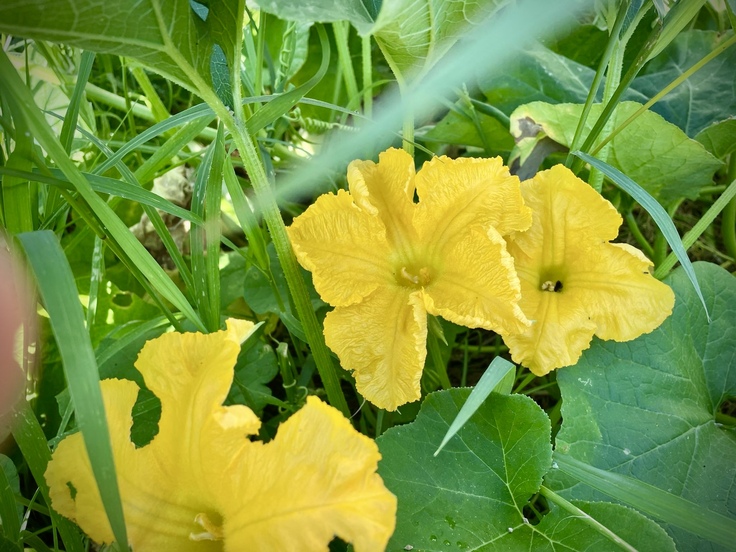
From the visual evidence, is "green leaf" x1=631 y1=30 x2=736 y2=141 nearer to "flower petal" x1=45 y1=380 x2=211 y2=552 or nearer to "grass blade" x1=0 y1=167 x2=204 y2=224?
"grass blade" x1=0 y1=167 x2=204 y2=224

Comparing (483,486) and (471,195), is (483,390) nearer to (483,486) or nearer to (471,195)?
(483,486)

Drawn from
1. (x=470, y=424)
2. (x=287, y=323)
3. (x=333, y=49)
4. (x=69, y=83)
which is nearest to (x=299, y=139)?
(x=333, y=49)

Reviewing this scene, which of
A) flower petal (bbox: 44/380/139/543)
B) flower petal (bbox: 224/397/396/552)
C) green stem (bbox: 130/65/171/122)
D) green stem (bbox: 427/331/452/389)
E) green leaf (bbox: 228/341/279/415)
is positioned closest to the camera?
flower petal (bbox: 224/397/396/552)

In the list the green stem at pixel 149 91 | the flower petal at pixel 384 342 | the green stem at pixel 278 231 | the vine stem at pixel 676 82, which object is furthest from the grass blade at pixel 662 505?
the green stem at pixel 149 91

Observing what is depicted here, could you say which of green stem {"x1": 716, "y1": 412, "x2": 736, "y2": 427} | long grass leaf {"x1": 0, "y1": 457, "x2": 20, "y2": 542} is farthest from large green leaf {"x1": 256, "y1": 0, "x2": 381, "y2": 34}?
green stem {"x1": 716, "y1": 412, "x2": 736, "y2": 427}

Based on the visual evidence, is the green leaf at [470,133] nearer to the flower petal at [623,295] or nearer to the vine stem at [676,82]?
the vine stem at [676,82]

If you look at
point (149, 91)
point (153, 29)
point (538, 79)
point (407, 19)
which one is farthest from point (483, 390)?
point (149, 91)
